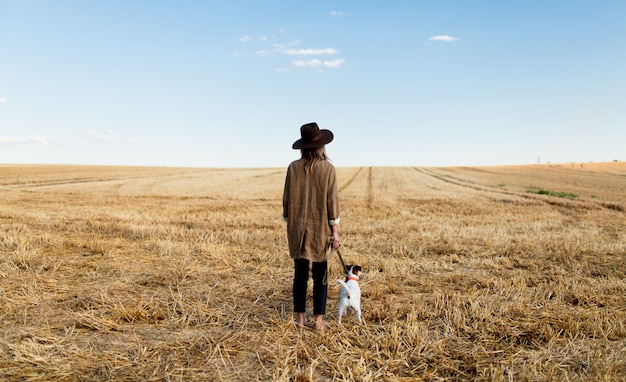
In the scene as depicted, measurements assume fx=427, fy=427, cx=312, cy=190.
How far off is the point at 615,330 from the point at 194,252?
670cm

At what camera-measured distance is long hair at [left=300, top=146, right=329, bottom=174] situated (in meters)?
4.59

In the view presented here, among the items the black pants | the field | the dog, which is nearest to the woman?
the black pants

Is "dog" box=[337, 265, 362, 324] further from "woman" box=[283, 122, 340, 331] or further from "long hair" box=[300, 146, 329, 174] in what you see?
"long hair" box=[300, 146, 329, 174]

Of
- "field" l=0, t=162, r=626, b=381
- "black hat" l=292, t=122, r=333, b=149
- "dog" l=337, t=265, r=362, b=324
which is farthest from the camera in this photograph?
"dog" l=337, t=265, r=362, b=324

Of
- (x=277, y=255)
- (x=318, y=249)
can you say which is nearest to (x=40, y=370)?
(x=318, y=249)

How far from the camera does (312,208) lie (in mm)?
4641

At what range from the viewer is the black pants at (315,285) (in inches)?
185

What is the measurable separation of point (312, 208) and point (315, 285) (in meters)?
0.88

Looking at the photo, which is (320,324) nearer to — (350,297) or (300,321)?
(300,321)

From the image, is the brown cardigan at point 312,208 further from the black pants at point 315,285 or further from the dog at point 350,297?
the dog at point 350,297

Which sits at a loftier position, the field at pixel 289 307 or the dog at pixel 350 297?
the dog at pixel 350 297

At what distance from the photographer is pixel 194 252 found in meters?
8.31

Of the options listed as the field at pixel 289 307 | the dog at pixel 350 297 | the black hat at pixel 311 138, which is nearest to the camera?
the field at pixel 289 307

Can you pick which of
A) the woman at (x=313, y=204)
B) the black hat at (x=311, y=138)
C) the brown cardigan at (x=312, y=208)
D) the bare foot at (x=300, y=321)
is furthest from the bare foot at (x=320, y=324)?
the black hat at (x=311, y=138)
